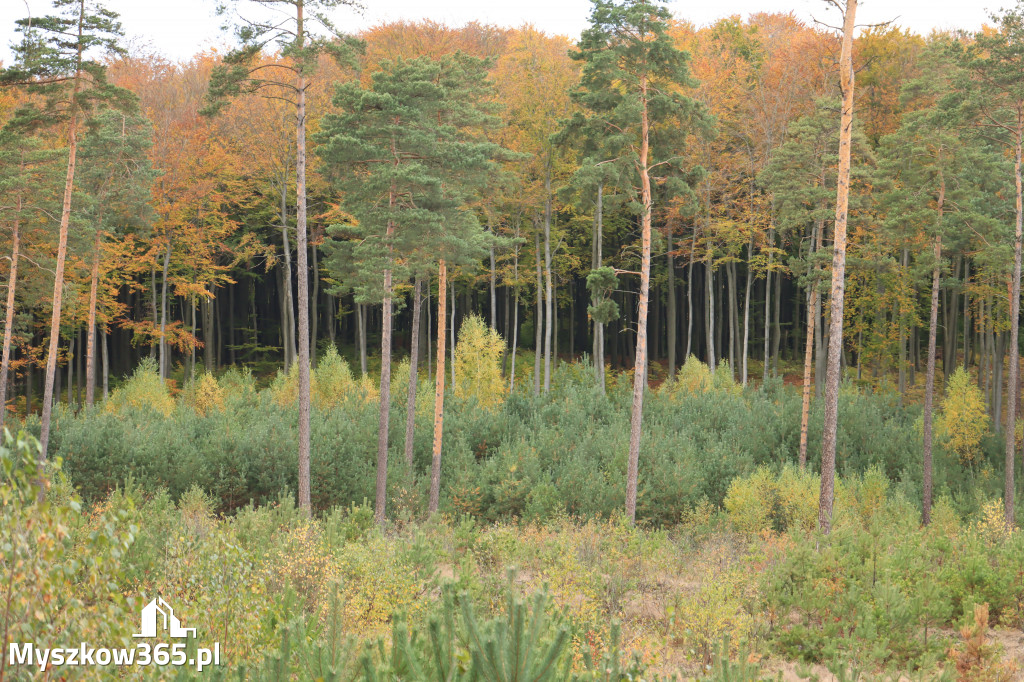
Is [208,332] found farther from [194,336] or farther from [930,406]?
[930,406]

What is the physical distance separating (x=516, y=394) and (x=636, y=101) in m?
10.3

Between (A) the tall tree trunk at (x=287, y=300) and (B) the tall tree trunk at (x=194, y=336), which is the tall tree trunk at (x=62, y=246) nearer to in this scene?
(A) the tall tree trunk at (x=287, y=300)

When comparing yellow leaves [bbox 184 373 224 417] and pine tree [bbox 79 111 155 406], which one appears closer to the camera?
pine tree [bbox 79 111 155 406]

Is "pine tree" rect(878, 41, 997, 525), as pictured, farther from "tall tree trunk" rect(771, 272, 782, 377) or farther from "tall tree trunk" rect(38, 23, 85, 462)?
"tall tree trunk" rect(38, 23, 85, 462)

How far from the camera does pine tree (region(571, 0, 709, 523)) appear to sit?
51.7ft

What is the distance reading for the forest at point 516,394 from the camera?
20.2 ft

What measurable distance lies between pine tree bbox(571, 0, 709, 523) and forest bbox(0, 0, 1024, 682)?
93mm

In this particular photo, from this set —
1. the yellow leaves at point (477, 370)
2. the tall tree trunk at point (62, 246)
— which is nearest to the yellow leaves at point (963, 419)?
the yellow leaves at point (477, 370)

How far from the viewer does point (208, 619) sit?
569cm

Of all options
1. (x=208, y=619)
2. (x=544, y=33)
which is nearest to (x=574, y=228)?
(x=544, y=33)

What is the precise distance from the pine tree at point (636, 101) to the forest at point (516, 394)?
0.09 metres

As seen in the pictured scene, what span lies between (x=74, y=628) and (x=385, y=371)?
12.7 meters

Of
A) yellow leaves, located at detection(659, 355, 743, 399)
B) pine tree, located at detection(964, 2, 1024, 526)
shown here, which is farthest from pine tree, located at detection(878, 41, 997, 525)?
yellow leaves, located at detection(659, 355, 743, 399)

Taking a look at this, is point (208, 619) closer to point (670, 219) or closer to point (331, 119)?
point (331, 119)
